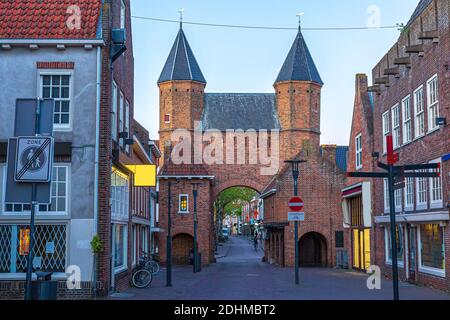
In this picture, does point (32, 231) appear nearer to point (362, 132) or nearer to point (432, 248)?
point (432, 248)

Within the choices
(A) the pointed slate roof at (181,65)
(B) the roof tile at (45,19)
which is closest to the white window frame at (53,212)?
(B) the roof tile at (45,19)

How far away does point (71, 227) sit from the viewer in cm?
1819

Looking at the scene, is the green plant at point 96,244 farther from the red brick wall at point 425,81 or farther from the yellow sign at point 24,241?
the red brick wall at point 425,81

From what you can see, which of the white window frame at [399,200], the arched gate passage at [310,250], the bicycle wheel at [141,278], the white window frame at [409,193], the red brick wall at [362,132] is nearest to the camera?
the bicycle wheel at [141,278]

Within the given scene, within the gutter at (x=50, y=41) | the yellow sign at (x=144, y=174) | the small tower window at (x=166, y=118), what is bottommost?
the yellow sign at (x=144, y=174)

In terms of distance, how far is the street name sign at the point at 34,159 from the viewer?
10.7 metres

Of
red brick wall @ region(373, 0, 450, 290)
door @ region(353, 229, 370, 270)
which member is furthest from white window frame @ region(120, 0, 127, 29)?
door @ region(353, 229, 370, 270)

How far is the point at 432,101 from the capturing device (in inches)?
855

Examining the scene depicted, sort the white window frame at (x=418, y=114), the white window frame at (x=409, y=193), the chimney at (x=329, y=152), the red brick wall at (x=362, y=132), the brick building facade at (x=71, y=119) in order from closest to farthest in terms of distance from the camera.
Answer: the brick building facade at (x=71, y=119), the white window frame at (x=418, y=114), the white window frame at (x=409, y=193), the red brick wall at (x=362, y=132), the chimney at (x=329, y=152)

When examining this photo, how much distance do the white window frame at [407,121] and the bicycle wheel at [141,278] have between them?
1123 centimetres

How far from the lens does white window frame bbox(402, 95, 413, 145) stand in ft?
79.8

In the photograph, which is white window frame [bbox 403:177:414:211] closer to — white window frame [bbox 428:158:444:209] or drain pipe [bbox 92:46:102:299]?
white window frame [bbox 428:158:444:209]

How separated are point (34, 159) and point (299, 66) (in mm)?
54181

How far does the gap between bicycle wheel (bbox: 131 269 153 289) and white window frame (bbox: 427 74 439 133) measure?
11315 mm
